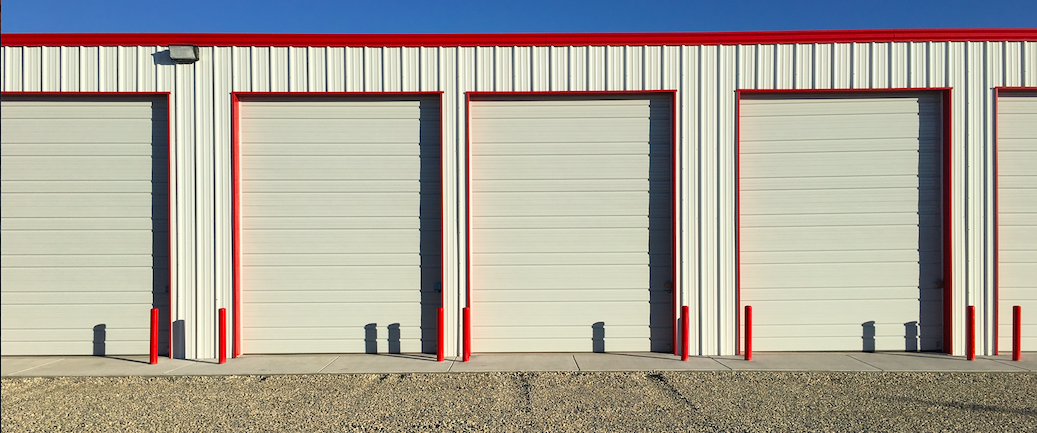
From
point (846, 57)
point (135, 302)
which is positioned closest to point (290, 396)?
point (135, 302)

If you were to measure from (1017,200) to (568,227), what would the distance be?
Answer: 6.42 metres

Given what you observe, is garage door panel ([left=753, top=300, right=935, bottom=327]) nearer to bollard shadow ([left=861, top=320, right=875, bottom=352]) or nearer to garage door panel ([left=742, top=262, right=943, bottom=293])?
bollard shadow ([left=861, top=320, right=875, bottom=352])

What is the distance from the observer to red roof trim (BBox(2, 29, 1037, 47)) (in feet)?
26.8

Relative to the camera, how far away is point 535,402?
6.18 meters

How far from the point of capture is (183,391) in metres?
6.67

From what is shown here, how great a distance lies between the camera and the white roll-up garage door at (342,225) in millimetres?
8508

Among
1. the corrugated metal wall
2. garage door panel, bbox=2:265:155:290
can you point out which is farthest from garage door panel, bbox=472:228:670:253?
garage door panel, bbox=2:265:155:290

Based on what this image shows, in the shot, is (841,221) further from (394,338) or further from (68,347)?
(68,347)

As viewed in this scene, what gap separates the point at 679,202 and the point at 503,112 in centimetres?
283

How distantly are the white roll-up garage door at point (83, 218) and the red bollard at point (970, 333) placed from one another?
11.1 metres

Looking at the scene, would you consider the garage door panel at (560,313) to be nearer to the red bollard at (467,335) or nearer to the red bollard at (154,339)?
the red bollard at (467,335)

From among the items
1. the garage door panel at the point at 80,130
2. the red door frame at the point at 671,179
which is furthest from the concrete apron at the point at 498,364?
the garage door panel at the point at 80,130

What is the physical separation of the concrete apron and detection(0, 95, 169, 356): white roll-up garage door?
0.57 meters

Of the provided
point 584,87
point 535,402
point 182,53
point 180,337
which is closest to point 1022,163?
point 584,87
